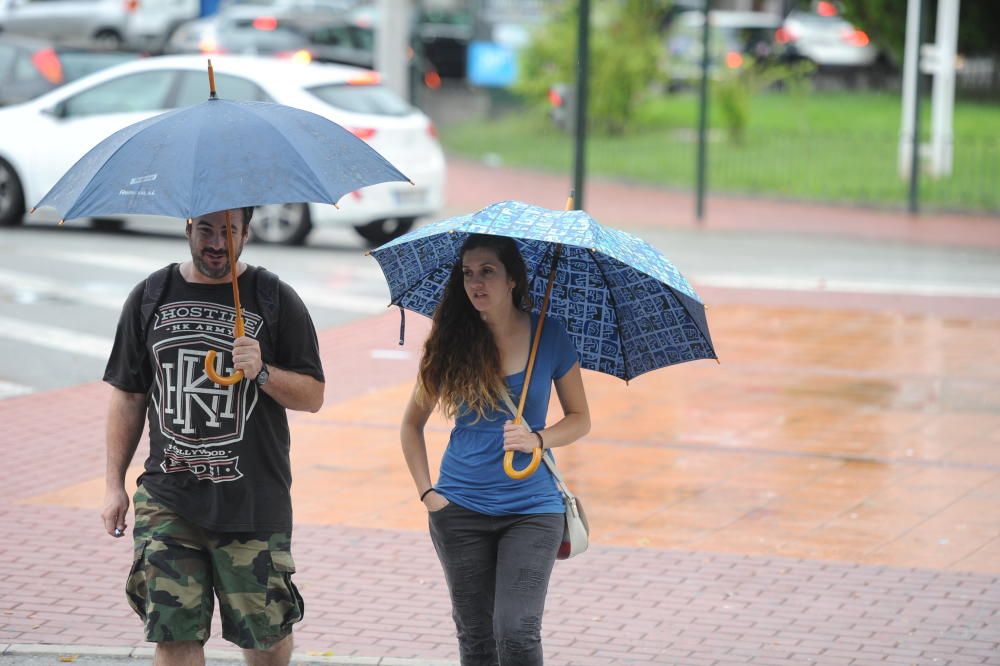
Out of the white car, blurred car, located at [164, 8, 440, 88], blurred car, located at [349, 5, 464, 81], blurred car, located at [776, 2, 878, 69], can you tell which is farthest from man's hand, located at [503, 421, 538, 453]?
blurred car, located at [776, 2, 878, 69]

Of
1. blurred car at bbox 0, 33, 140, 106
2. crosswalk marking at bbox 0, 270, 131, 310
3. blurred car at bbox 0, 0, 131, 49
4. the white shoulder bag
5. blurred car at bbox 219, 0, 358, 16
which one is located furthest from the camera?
blurred car at bbox 219, 0, 358, 16

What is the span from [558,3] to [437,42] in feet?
10.9

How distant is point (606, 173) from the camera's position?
1000 inches

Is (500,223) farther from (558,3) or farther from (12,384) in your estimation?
(558,3)

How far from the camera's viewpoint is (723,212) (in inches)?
845

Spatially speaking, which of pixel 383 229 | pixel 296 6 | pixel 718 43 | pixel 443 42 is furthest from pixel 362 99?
pixel 443 42

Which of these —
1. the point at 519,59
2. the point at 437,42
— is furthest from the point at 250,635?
the point at 437,42

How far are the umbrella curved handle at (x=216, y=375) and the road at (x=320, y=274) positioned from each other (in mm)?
6027

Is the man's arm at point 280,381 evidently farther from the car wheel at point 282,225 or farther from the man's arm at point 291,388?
the car wheel at point 282,225

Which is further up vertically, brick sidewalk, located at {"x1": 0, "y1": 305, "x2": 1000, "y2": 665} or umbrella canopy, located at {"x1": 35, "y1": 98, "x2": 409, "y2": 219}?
umbrella canopy, located at {"x1": 35, "y1": 98, "x2": 409, "y2": 219}

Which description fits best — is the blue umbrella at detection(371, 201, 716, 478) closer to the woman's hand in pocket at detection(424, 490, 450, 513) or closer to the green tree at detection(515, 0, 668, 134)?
the woman's hand in pocket at detection(424, 490, 450, 513)

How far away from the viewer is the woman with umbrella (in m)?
4.39

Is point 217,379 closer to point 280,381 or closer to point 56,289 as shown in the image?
point 280,381

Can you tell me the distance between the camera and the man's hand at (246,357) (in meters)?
4.21
